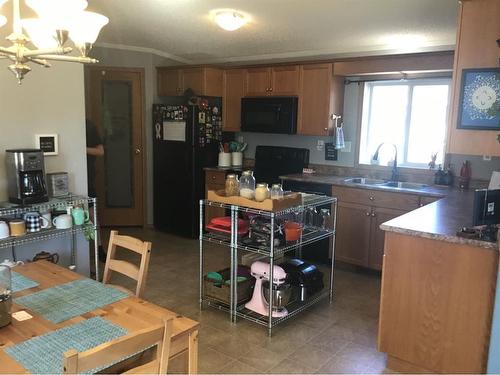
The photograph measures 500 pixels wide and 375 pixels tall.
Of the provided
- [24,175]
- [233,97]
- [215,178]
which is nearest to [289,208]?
[24,175]

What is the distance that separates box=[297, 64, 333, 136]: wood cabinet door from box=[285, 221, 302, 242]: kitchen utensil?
175cm

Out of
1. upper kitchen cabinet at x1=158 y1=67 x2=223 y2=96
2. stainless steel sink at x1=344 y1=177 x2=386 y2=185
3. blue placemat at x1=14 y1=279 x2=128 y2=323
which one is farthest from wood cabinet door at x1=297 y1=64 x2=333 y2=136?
blue placemat at x1=14 y1=279 x2=128 y2=323

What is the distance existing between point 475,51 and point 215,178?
3247 millimetres

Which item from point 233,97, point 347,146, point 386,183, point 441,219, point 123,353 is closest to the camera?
point 123,353

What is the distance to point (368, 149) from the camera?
4816 millimetres

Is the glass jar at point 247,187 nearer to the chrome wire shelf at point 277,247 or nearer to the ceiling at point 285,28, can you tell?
the chrome wire shelf at point 277,247

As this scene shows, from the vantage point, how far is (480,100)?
261 centimetres

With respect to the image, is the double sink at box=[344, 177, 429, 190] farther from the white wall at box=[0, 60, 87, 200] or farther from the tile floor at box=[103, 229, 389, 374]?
the white wall at box=[0, 60, 87, 200]

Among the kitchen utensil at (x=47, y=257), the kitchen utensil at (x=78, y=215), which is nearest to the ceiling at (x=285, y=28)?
the kitchen utensil at (x=78, y=215)

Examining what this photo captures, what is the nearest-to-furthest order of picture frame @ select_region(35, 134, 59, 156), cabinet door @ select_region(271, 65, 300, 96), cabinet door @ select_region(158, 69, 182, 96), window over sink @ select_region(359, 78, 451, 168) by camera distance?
picture frame @ select_region(35, 134, 59, 156), window over sink @ select_region(359, 78, 451, 168), cabinet door @ select_region(271, 65, 300, 96), cabinet door @ select_region(158, 69, 182, 96)

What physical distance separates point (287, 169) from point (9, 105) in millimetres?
2992

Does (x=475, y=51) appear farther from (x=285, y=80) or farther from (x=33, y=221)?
(x=33, y=221)

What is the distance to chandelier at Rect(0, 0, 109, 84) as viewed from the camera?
1.78 metres

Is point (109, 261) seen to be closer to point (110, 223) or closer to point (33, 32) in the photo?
point (33, 32)
